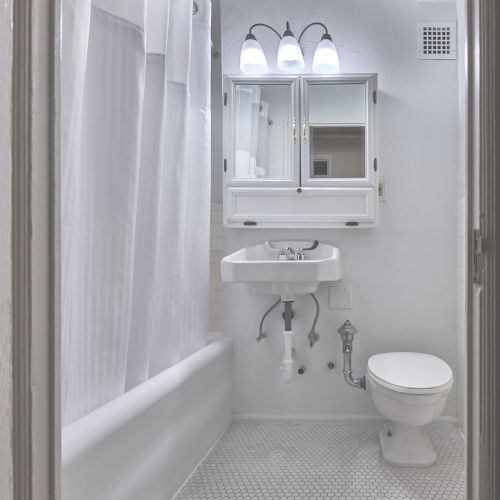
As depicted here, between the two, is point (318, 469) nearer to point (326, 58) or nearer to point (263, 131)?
point (263, 131)

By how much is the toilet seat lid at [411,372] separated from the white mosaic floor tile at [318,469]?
338 mm

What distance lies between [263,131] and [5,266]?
1.80 metres

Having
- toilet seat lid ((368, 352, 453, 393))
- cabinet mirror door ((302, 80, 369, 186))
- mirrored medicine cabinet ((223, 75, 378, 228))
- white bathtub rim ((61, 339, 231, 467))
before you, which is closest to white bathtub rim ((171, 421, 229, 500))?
white bathtub rim ((61, 339, 231, 467))

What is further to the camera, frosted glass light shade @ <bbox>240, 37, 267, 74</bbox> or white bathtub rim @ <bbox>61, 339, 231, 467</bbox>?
frosted glass light shade @ <bbox>240, 37, 267, 74</bbox>

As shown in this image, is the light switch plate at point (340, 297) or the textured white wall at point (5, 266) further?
the light switch plate at point (340, 297)

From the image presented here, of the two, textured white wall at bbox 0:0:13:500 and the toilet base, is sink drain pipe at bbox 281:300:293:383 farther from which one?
textured white wall at bbox 0:0:13:500

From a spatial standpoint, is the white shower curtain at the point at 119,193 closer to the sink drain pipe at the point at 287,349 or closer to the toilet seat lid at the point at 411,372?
the sink drain pipe at the point at 287,349

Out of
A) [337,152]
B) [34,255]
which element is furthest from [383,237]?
[34,255]

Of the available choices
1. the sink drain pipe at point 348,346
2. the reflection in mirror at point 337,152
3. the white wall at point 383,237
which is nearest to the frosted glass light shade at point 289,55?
the white wall at point 383,237

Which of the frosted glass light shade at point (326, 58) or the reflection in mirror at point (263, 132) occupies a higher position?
the frosted glass light shade at point (326, 58)

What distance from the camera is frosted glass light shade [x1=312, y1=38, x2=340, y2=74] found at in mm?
2057

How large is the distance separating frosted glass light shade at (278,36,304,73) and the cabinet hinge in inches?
68.2

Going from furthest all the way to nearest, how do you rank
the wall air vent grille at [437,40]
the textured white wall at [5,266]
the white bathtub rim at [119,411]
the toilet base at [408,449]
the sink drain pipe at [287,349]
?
the wall air vent grille at [437,40] < the sink drain pipe at [287,349] < the toilet base at [408,449] < the white bathtub rim at [119,411] < the textured white wall at [5,266]

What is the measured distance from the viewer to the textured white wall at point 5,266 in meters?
0.47
